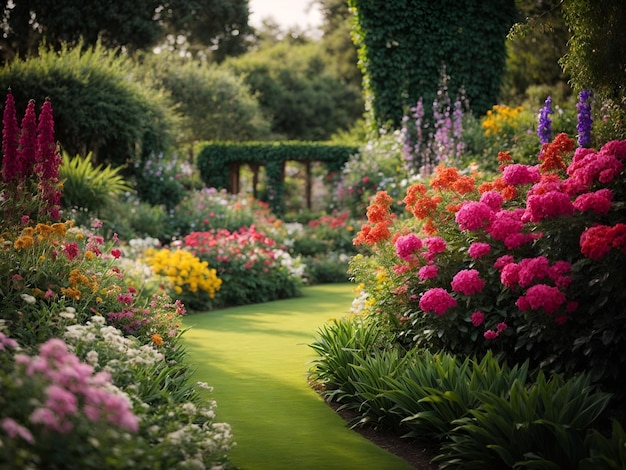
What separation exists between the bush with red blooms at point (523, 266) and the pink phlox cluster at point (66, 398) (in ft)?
9.57

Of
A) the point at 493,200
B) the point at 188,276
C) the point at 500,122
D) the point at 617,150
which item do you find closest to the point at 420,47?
the point at 500,122

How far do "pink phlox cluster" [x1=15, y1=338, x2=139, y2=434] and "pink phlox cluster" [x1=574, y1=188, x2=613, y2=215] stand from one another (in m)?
3.39

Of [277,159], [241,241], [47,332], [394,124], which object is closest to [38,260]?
[47,332]

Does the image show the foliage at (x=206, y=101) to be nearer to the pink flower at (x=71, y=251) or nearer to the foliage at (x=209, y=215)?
the foliage at (x=209, y=215)

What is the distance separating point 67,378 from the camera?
3.30m

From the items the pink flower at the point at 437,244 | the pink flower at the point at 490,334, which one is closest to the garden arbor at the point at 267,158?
the pink flower at the point at 437,244

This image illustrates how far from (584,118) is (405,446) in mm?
4688

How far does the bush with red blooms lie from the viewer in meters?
5.01

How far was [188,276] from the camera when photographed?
→ 11.6 meters

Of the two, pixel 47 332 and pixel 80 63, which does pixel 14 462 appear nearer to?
pixel 47 332

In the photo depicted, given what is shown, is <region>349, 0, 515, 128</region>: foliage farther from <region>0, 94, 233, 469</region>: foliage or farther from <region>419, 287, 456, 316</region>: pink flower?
<region>419, 287, 456, 316</region>: pink flower

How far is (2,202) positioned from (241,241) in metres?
5.73

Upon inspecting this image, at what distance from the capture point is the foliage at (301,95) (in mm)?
35719

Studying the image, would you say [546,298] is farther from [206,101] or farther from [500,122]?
[206,101]
